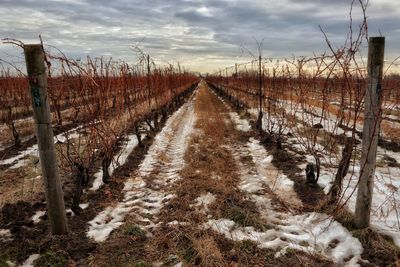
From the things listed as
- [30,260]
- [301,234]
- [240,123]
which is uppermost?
[30,260]

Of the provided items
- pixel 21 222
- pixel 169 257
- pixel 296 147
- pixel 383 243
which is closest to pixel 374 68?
pixel 383 243

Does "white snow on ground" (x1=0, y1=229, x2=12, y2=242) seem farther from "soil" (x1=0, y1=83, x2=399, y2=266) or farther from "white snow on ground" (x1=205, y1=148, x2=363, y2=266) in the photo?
"white snow on ground" (x1=205, y1=148, x2=363, y2=266)

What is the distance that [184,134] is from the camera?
9.43m

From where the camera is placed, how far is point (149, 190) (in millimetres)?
4879

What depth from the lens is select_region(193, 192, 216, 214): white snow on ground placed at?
4063mm

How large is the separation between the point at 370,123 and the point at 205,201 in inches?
82.2

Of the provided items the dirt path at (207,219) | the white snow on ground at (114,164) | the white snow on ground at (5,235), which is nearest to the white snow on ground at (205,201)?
the dirt path at (207,219)

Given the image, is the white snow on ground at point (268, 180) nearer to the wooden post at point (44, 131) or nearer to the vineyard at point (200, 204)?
the vineyard at point (200, 204)

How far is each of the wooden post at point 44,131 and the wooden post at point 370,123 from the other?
2.77m

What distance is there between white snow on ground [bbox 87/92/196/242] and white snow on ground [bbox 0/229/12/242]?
72cm

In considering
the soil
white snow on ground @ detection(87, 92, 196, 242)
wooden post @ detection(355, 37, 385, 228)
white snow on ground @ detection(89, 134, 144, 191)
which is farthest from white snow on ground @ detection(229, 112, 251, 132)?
wooden post @ detection(355, 37, 385, 228)

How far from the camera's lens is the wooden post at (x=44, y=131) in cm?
288

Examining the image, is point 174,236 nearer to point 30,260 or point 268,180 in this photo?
point 30,260

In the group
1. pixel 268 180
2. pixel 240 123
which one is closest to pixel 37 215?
pixel 268 180
